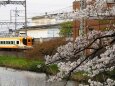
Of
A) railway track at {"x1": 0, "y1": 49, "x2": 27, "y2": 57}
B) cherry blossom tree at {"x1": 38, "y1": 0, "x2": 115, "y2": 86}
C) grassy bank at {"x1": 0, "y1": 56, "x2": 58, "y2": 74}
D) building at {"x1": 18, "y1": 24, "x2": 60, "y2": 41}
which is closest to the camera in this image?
cherry blossom tree at {"x1": 38, "y1": 0, "x2": 115, "y2": 86}

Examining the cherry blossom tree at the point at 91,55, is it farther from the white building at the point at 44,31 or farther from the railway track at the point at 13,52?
the white building at the point at 44,31

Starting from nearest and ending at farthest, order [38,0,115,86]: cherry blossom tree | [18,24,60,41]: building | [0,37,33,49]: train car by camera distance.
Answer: [38,0,115,86]: cherry blossom tree, [0,37,33,49]: train car, [18,24,60,41]: building

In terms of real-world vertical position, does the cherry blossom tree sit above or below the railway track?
above

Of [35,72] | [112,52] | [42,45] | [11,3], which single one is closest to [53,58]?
[112,52]

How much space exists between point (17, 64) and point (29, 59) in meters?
1.04

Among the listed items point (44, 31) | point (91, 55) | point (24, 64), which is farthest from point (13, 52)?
point (91, 55)

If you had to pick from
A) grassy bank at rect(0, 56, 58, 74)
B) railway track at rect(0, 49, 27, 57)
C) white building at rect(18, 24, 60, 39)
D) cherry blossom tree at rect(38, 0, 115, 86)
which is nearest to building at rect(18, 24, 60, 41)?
white building at rect(18, 24, 60, 39)

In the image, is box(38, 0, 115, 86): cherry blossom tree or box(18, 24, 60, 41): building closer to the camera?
box(38, 0, 115, 86): cherry blossom tree

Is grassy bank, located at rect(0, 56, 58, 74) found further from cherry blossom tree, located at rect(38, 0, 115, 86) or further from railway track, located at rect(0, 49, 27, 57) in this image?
cherry blossom tree, located at rect(38, 0, 115, 86)

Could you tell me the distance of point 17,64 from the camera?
33844 millimetres

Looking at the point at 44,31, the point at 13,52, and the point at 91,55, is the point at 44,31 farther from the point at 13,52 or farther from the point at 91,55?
the point at 91,55

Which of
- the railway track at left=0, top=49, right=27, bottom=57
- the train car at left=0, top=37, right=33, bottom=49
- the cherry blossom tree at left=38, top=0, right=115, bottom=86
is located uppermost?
the cherry blossom tree at left=38, top=0, right=115, bottom=86

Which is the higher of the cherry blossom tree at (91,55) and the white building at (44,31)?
the cherry blossom tree at (91,55)

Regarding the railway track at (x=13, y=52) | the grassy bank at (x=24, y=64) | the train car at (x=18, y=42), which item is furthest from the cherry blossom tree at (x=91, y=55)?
the train car at (x=18, y=42)
